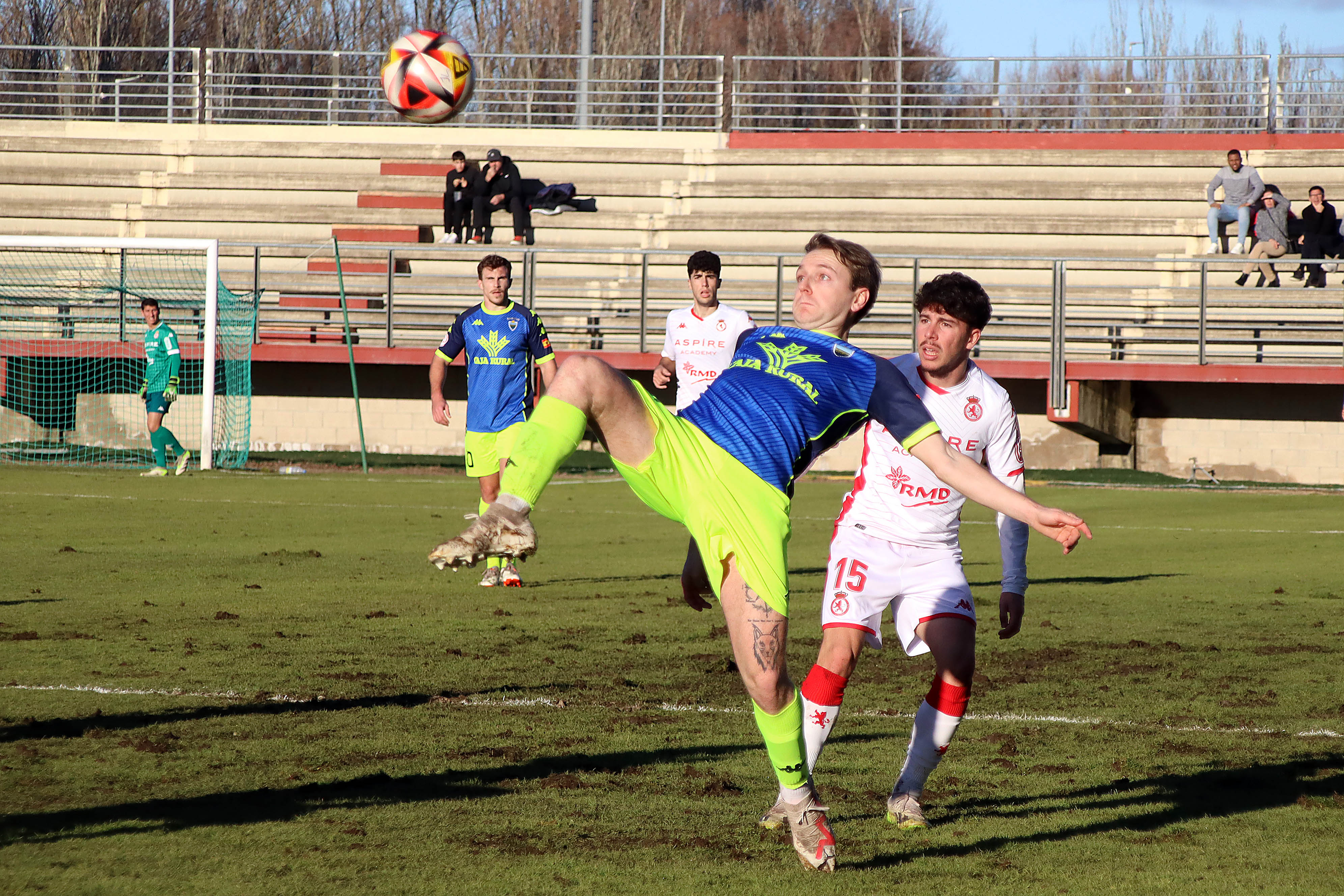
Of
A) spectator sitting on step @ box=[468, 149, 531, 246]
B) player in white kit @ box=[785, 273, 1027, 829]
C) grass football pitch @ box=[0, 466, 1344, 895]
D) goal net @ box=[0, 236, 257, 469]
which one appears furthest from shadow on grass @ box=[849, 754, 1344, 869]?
spectator sitting on step @ box=[468, 149, 531, 246]

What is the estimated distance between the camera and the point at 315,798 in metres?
4.59

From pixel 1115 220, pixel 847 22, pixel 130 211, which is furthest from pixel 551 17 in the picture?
pixel 1115 220

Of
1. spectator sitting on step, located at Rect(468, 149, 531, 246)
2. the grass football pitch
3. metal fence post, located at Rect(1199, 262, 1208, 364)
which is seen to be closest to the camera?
the grass football pitch

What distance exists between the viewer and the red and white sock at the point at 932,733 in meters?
4.65

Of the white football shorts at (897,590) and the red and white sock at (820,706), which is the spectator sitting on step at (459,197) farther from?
the red and white sock at (820,706)

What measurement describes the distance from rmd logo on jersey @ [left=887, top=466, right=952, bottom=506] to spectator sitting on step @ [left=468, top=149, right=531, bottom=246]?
864 inches

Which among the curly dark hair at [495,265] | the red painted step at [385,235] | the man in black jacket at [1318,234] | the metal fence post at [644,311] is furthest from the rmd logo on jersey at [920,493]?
the red painted step at [385,235]

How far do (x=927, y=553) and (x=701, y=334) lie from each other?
5.16m

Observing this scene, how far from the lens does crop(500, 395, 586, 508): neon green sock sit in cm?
359

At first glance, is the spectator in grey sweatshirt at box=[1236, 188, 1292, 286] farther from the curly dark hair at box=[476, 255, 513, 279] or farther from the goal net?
the curly dark hair at box=[476, 255, 513, 279]

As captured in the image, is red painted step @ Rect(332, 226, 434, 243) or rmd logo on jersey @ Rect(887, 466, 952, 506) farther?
red painted step @ Rect(332, 226, 434, 243)

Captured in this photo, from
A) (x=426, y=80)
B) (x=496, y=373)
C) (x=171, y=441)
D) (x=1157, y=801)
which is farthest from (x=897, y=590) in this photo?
(x=171, y=441)

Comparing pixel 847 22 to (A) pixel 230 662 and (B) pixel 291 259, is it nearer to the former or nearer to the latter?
(B) pixel 291 259

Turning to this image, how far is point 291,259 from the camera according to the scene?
27.2 meters
